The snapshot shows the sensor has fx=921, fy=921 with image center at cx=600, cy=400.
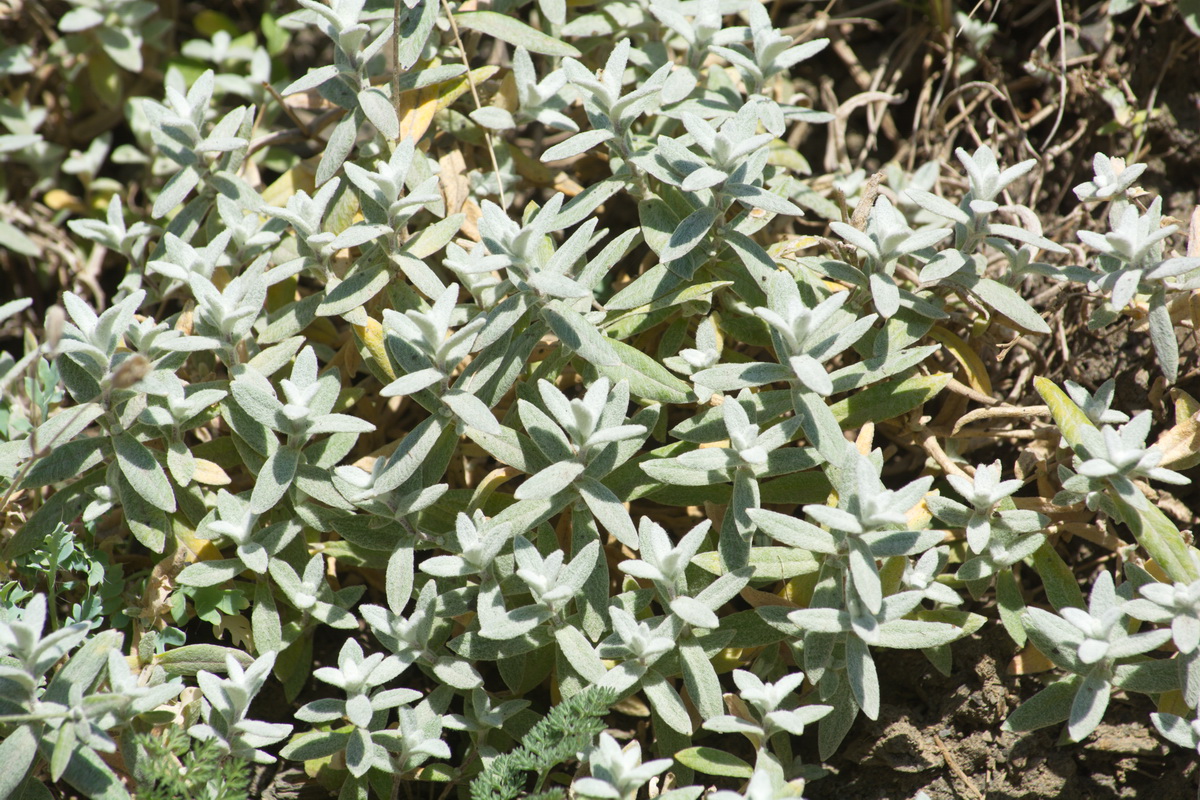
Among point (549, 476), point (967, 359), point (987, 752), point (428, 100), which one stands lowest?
point (987, 752)

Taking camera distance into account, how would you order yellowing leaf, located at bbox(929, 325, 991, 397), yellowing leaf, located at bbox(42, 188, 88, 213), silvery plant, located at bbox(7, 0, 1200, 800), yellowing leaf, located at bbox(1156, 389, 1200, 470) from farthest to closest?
yellowing leaf, located at bbox(42, 188, 88, 213) → yellowing leaf, located at bbox(929, 325, 991, 397) → yellowing leaf, located at bbox(1156, 389, 1200, 470) → silvery plant, located at bbox(7, 0, 1200, 800)

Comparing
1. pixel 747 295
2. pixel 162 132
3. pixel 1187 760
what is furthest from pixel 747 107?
pixel 1187 760

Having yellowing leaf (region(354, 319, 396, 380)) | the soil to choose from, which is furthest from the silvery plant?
the soil

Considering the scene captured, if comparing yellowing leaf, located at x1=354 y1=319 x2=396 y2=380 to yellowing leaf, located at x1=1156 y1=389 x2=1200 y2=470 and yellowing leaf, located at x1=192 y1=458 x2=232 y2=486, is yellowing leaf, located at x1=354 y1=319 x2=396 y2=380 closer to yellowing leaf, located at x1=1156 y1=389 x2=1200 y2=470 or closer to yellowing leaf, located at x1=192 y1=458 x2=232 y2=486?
yellowing leaf, located at x1=192 y1=458 x2=232 y2=486

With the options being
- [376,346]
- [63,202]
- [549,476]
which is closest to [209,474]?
[376,346]

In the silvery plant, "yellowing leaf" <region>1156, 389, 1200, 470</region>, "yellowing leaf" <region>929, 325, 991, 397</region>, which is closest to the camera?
the silvery plant

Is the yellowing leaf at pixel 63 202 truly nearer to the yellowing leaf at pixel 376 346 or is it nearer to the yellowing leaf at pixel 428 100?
the yellowing leaf at pixel 428 100

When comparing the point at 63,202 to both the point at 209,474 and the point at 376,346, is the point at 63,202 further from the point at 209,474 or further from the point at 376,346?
the point at 376,346

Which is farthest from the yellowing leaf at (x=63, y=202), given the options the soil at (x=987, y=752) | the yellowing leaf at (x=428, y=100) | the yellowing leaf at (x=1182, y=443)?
the yellowing leaf at (x=1182, y=443)

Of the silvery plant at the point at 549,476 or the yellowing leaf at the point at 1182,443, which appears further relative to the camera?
the yellowing leaf at the point at 1182,443
